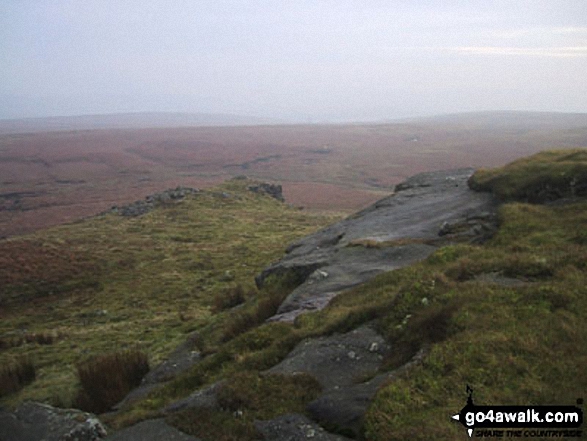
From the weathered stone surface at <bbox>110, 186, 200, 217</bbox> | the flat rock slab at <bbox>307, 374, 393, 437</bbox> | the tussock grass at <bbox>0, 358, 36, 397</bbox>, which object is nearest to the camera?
the flat rock slab at <bbox>307, 374, 393, 437</bbox>

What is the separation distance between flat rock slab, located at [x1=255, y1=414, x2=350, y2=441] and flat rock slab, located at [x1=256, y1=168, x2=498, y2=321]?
5.01 metres

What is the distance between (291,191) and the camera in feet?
286

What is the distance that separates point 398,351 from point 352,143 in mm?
170854

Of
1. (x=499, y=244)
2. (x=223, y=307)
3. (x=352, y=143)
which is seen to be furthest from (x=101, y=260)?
(x=352, y=143)

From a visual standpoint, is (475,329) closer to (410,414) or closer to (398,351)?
(398,351)

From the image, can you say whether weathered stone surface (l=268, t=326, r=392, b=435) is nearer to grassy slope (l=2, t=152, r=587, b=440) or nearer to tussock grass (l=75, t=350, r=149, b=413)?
grassy slope (l=2, t=152, r=587, b=440)

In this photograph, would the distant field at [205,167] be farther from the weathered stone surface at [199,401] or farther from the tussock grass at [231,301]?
the weathered stone surface at [199,401]

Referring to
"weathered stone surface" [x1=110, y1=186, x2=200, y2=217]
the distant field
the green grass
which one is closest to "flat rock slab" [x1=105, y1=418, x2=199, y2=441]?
the green grass

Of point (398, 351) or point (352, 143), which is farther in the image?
point (352, 143)

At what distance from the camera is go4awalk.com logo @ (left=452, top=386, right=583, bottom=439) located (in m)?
5.84

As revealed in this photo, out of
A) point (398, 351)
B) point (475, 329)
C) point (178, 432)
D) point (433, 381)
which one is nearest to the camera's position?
point (433, 381)

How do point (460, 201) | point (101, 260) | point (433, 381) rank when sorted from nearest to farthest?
point (433, 381) → point (460, 201) → point (101, 260)

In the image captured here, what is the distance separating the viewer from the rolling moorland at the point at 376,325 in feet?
22.6

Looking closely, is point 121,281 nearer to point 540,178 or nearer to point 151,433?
point 151,433
